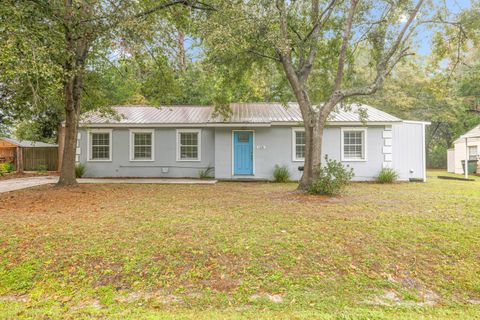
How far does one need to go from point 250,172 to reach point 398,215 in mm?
7343

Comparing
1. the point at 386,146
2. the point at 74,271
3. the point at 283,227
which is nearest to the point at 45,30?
the point at 74,271

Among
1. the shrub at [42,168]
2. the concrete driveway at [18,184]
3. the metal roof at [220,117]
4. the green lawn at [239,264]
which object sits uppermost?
the metal roof at [220,117]

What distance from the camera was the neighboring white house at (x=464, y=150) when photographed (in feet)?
55.4

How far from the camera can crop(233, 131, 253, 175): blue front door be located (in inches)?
497

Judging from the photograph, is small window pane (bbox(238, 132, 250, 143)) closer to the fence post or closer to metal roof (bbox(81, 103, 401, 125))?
metal roof (bbox(81, 103, 401, 125))

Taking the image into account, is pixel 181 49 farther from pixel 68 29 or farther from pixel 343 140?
pixel 343 140

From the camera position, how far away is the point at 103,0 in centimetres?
717

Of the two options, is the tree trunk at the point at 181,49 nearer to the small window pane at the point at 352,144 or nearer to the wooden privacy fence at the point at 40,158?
the small window pane at the point at 352,144

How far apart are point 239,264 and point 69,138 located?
8429mm

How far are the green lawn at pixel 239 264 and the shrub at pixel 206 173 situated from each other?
6819 mm

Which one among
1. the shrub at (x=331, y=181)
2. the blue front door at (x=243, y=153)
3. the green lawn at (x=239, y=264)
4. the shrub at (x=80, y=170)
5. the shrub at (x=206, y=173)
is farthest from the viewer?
the shrub at (x=206, y=173)

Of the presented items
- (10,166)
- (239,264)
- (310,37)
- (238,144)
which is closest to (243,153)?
(238,144)

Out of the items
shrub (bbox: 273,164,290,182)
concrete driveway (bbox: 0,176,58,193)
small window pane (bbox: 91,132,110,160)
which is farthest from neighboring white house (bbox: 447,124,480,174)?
concrete driveway (bbox: 0,176,58,193)

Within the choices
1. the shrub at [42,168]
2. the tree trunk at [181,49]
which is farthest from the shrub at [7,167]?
the tree trunk at [181,49]
